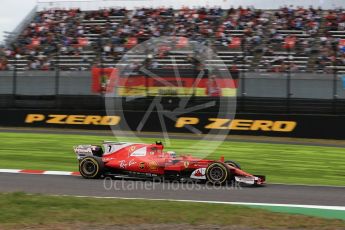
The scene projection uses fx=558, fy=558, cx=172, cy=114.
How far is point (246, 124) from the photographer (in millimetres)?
20250

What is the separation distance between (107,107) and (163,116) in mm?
2669

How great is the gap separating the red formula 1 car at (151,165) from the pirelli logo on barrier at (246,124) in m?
10.2

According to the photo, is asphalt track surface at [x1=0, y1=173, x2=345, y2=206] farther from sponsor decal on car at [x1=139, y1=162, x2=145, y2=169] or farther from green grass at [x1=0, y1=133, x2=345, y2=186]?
A: green grass at [x1=0, y1=133, x2=345, y2=186]

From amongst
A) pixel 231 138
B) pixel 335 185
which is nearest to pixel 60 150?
pixel 231 138

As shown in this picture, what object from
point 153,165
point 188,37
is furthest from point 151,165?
point 188,37

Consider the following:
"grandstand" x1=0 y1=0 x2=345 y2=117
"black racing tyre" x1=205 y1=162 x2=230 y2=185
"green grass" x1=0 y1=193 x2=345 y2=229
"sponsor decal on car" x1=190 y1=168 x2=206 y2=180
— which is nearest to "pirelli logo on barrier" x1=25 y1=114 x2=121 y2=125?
"grandstand" x1=0 y1=0 x2=345 y2=117

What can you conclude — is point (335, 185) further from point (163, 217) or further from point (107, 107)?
point (107, 107)

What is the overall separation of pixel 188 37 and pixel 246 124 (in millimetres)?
11806

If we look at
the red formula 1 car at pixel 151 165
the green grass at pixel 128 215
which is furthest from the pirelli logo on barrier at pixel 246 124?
the green grass at pixel 128 215

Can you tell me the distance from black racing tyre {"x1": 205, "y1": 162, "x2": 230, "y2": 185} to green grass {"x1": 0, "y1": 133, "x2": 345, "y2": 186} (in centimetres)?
178

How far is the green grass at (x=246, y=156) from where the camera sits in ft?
39.2

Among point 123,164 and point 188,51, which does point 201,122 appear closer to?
point 188,51

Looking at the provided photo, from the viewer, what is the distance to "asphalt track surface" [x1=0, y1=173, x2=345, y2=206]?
28.3 feet

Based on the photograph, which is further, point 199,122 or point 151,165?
point 199,122
